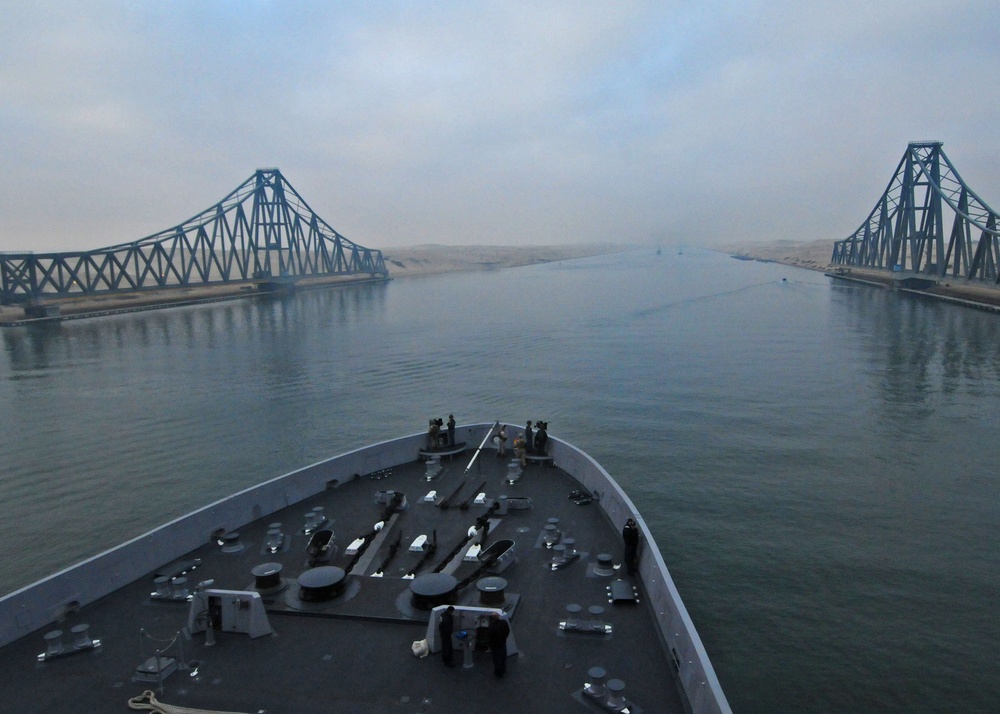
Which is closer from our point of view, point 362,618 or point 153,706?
point 153,706

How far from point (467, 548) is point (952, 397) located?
1354 inches

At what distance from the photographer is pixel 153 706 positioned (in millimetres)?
7531

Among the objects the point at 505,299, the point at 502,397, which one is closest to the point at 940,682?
the point at 502,397

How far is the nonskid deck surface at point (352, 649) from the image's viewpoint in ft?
25.4

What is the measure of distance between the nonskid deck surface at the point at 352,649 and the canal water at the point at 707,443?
5.35 m

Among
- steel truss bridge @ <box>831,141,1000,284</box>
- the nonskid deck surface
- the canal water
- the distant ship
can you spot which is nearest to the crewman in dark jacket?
the distant ship

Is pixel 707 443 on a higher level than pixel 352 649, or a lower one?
lower

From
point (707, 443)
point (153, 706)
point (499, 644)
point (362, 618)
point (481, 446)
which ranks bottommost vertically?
point (707, 443)

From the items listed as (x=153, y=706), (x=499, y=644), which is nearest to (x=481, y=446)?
(x=499, y=644)

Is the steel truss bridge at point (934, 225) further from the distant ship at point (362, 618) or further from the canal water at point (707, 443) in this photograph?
the distant ship at point (362, 618)

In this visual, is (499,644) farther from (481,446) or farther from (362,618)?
(481,446)

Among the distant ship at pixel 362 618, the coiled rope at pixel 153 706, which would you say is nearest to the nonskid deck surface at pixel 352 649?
the distant ship at pixel 362 618

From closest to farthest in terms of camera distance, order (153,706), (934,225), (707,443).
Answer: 1. (153,706)
2. (707,443)
3. (934,225)

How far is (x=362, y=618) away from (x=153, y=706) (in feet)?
8.98
